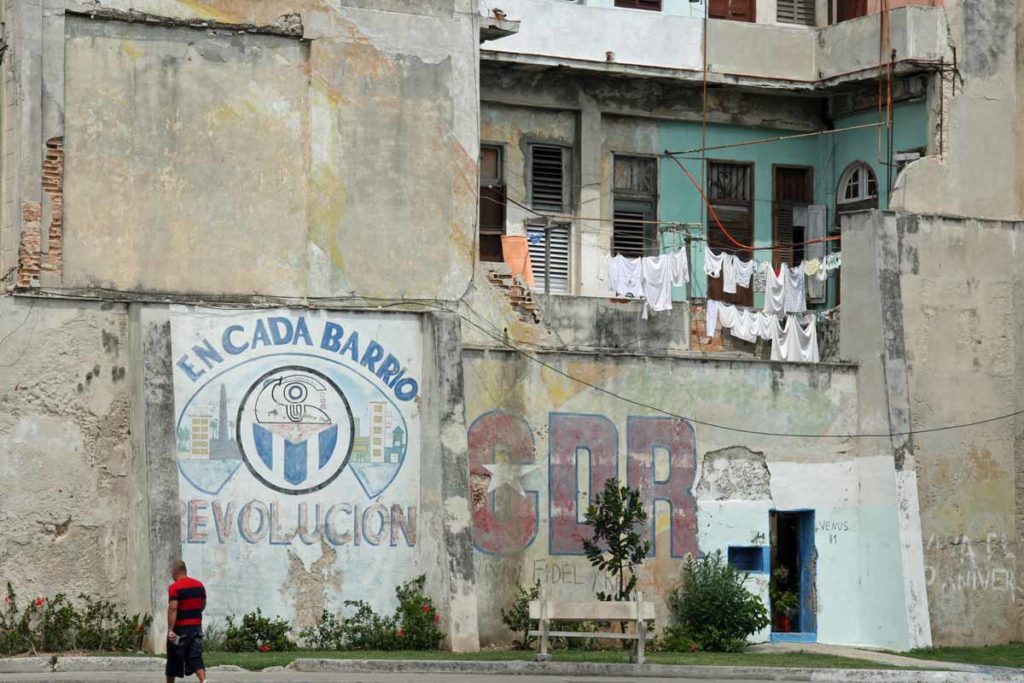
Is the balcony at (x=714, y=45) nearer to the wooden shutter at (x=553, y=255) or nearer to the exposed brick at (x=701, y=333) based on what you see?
the wooden shutter at (x=553, y=255)

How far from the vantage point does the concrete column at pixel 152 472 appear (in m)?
23.3

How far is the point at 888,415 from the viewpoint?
1097 inches

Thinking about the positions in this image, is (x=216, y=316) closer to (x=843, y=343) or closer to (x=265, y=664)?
(x=265, y=664)

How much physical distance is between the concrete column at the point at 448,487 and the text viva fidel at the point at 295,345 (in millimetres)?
401

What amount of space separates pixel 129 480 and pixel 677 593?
7284mm

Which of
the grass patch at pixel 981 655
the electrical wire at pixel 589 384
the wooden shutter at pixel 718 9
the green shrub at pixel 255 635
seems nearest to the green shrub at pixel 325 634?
the green shrub at pixel 255 635

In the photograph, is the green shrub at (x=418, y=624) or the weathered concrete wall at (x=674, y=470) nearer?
the green shrub at (x=418, y=624)

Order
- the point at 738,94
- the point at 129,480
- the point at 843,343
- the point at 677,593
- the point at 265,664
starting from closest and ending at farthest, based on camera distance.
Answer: the point at 265,664
the point at 129,480
the point at 677,593
the point at 843,343
the point at 738,94

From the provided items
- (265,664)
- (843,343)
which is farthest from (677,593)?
(265,664)

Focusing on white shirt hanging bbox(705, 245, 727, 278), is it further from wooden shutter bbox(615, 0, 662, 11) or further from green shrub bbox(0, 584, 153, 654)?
green shrub bbox(0, 584, 153, 654)

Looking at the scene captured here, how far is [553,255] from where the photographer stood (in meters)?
32.8

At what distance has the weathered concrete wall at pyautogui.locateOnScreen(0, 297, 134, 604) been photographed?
23.6 meters

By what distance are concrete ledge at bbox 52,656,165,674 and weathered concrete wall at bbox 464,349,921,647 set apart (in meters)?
4.91

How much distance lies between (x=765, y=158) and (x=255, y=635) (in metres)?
14.2
